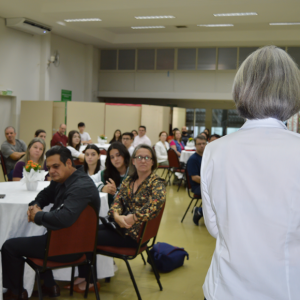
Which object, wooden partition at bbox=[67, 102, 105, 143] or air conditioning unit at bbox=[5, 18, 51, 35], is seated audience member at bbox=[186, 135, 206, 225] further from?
air conditioning unit at bbox=[5, 18, 51, 35]

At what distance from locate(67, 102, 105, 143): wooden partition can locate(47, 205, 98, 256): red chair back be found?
1123 centimetres

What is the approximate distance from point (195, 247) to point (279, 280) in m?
3.55

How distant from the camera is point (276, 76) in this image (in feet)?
3.53

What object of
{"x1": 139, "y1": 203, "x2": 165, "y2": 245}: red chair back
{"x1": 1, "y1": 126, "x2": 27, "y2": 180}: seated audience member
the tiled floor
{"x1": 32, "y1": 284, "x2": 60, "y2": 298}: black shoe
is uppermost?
{"x1": 1, "y1": 126, "x2": 27, "y2": 180}: seated audience member

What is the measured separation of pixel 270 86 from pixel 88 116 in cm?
1322

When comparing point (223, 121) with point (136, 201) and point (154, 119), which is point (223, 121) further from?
point (136, 201)

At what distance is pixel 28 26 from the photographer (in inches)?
484

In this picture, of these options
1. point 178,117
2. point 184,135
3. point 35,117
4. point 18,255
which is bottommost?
point 18,255

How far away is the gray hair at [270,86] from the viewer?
42.3 inches

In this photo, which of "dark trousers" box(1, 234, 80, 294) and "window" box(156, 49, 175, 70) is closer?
"dark trousers" box(1, 234, 80, 294)

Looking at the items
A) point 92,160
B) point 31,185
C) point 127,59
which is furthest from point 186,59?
point 31,185

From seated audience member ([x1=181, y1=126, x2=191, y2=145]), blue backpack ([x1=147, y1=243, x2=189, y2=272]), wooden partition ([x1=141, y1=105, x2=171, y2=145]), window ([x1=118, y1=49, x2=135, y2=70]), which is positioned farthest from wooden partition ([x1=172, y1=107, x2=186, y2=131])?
blue backpack ([x1=147, y1=243, x2=189, y2=272])

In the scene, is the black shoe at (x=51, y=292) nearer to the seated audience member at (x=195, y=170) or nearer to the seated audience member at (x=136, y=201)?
the seated audience member at (x=136, y=201)

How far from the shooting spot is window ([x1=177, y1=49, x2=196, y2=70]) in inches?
651
